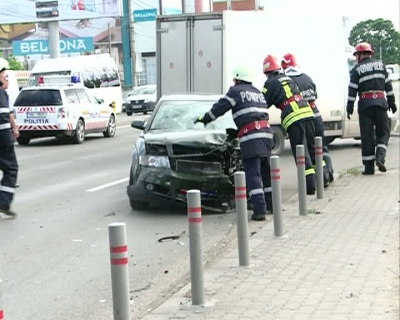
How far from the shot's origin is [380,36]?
30.8m

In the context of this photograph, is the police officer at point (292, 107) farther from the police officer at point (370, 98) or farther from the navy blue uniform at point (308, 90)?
the police officer at point (370, 98)

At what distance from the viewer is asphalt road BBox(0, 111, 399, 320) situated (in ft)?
20.7

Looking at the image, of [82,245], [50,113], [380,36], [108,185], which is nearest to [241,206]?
[82,245]

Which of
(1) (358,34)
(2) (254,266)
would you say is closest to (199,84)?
(2) (254,266)

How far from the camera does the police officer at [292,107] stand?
10547 millimetres

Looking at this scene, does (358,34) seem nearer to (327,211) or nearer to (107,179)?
(107,179)

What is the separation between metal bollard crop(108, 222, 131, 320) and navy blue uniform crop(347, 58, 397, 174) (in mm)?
9391

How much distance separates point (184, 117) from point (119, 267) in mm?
7152

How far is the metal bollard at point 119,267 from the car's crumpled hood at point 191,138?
5.74 metres

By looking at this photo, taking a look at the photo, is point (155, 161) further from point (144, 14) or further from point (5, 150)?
point (144, 14)

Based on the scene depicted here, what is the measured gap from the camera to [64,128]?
2177 centimetres

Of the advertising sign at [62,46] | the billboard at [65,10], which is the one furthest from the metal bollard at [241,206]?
the advertising sign at [62,46]

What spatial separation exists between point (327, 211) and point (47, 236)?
360 cm

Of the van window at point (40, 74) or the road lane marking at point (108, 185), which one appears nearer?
the road lane marking at point (108, 185)
